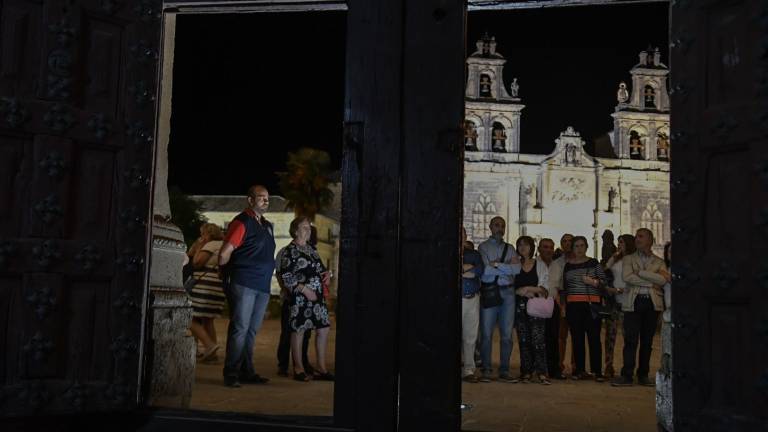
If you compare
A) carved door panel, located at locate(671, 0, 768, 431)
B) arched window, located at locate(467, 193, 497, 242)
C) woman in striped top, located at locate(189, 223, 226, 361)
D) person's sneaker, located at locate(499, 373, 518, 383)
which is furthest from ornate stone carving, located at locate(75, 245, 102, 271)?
arched window, located at locate(467, 193, 497, 242)

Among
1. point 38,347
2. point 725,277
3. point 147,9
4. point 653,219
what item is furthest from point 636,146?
point 38,347

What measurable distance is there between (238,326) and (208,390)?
607 mm

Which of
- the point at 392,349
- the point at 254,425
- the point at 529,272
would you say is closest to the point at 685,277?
the point at 392,349

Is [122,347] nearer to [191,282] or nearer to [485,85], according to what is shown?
[191,282]

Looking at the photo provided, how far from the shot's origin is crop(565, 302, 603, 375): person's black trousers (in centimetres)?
772

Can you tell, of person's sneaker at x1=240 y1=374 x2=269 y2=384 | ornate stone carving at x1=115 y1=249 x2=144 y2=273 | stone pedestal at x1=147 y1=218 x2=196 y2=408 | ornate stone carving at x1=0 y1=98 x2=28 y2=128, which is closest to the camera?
ornate stone carving at x1=0 y1=98 x2=28 y2=128

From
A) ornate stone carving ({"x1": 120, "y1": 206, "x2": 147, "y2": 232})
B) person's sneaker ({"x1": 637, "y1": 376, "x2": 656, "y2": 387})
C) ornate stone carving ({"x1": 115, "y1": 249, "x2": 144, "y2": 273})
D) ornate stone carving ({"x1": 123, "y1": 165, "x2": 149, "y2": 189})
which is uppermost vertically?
ornate stone carving ({"x1": 123, "y1": 165, "x2": 149, "y2": 189})

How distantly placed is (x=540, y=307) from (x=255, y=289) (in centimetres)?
306

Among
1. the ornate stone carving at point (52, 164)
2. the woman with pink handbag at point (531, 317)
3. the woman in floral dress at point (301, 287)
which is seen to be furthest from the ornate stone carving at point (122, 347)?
the woman with pink handbag at point (531, 317)

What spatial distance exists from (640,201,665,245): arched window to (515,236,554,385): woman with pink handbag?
32.8 metres

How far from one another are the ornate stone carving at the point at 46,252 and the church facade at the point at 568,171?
109 feet

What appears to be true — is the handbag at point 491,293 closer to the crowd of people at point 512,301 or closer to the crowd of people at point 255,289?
the crowd of people at point 512,301

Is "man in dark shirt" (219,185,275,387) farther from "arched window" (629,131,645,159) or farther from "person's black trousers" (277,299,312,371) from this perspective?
"arched window" (629,131,645,159)

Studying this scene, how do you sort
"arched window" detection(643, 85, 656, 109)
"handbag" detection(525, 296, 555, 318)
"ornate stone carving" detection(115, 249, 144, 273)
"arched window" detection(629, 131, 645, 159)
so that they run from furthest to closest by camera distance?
1. "arched window" detection(629, 131, 645, 159)
2. "arched window" detection(643, 85, 656, 109)
3. "handbag" detection(525, 296, 555, 318)
4. "ornate stone carving" detection(115, 249, 144, 273)
